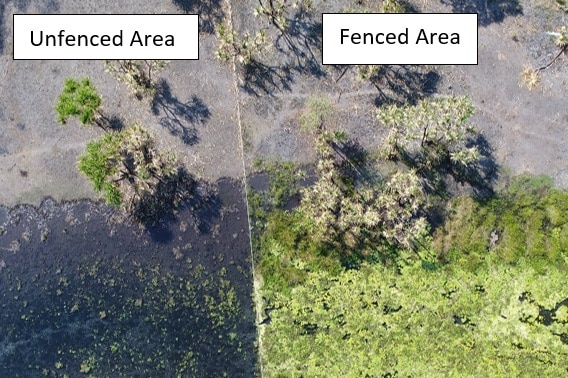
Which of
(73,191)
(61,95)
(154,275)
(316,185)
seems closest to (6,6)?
(61,95)

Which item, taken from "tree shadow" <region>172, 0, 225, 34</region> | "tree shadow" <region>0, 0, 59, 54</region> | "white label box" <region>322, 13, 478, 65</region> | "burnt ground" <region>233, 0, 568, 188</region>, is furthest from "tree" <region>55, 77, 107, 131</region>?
"white label box" <region>322, 13, 478, 65</region>

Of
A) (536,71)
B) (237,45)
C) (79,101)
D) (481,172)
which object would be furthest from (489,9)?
(79,101)

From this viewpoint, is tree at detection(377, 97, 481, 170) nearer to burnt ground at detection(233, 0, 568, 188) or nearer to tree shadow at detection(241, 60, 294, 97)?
burnt ground at detection(233, 0, 568, 188)

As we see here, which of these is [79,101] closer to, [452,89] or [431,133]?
[431,133]

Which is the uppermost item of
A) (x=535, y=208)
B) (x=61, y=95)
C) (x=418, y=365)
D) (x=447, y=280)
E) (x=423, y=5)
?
(x=423, y=5)

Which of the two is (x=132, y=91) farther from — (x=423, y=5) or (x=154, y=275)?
(x=423, y=5)

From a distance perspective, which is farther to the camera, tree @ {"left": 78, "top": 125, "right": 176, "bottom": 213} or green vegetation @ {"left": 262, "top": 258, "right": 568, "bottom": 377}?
green vegetation @ {"left": 262, "top": 258, "right": 568, "bottom": 377}
